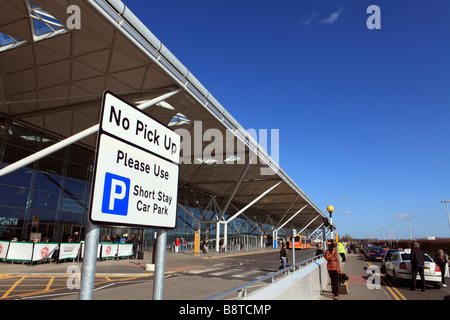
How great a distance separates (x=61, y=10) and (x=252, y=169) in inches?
1028

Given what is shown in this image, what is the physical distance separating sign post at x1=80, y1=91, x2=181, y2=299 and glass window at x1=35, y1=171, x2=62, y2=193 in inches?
899

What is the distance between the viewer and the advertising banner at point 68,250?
1753 cm

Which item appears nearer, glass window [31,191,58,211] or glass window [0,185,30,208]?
glass window [0,185,30,208]

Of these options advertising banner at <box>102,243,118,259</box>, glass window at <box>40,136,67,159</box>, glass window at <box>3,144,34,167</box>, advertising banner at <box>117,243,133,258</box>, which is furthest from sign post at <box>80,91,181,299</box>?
glass window at <box>40,136,67,159</box>

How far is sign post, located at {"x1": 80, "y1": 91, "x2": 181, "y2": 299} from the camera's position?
1.70 metres

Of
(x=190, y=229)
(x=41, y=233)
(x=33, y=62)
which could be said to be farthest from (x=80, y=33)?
(x=190, y=229)

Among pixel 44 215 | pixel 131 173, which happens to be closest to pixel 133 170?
pixel 131 173

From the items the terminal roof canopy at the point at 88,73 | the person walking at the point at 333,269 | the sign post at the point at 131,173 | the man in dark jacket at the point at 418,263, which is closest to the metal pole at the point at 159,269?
the sign post at the point at 131,173

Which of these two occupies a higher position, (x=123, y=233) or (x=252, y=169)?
(x=252, y=169)

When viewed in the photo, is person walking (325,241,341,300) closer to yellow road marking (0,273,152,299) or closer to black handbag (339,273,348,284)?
black handbag (339,273,348,284)

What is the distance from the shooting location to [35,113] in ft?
62.9

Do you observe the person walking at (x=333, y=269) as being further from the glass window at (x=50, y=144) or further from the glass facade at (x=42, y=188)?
the glass window at (x=50, y=144)

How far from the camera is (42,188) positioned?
2131 cm

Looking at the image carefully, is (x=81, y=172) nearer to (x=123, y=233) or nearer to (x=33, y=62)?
(x=123, y=233)
